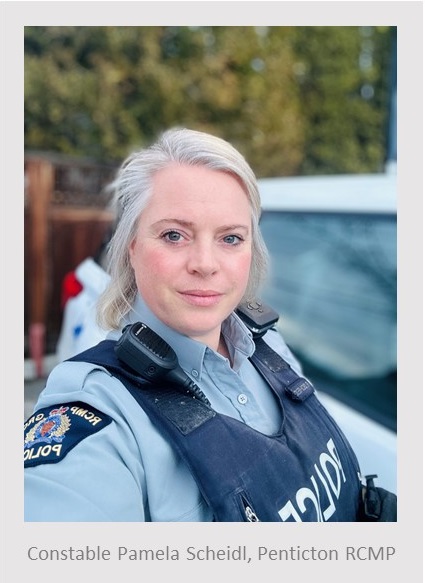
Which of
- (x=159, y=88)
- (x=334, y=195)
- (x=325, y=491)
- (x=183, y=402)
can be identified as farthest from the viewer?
(x=159, y=88)

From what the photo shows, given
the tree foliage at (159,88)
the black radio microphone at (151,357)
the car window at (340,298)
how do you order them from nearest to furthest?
the black radio microphone at (151,357) → the car window at (340,298) → the tree foliage at (159,88)

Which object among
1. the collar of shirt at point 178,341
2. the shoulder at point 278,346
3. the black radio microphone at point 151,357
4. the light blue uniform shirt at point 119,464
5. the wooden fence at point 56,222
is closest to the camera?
the light blue uniform shirt at point 119,464

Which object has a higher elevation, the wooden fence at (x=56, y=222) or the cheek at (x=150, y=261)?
the wooden fence at (x=56, y=222)

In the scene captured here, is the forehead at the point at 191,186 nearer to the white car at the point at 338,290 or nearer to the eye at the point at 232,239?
the eye at the point at 232,239

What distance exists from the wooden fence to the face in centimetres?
262

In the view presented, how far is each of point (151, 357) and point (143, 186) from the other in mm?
338

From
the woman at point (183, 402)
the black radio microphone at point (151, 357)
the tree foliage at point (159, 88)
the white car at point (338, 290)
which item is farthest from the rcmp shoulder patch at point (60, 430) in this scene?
the tree foliage at point (159, 88)

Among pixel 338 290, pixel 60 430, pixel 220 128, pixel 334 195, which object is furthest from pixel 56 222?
pixel 60 430

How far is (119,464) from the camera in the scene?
1013mm

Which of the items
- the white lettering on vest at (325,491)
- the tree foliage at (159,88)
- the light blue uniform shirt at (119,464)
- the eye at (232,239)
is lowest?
the white lettering on vest at (325,491)

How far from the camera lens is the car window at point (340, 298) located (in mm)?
2391

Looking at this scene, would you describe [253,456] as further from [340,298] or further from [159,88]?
[159,88]

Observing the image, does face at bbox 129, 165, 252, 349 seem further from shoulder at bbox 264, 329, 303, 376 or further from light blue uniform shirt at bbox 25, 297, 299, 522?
shoulder at bbox 264, 329, 303, 376
